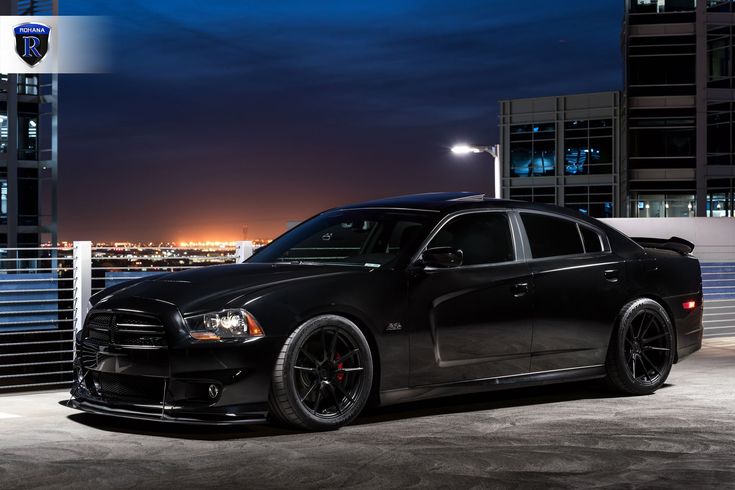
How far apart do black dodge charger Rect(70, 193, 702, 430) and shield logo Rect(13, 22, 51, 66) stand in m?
52.6

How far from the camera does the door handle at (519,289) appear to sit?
9.74 metres

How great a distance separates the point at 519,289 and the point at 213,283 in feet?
8.28

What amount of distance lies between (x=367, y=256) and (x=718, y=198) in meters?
51.8

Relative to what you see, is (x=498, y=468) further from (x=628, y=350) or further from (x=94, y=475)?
(x=628, y=350)

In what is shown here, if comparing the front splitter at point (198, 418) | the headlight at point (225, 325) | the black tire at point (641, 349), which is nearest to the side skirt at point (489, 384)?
the black tire at point (641, 349)

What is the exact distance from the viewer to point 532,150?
71250 mm

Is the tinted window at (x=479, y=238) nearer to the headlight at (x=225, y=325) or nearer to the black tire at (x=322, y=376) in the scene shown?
the black tire at (x=322, y=376)

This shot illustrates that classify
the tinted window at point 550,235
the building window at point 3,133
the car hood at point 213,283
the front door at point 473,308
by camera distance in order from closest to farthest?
1. the car hood at point 213,283
2. the front door at point 473,308
3. the tinted window at point 550,235
4. the building window at point 3,133

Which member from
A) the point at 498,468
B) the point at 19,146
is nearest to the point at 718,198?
the point at 19,146

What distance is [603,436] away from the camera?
8.52 m

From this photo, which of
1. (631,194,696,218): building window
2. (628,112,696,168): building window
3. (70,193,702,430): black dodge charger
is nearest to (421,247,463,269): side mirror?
(70,193,702,430): black dodge charger

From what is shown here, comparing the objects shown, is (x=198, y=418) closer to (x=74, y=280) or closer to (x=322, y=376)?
(x=322, y=376)

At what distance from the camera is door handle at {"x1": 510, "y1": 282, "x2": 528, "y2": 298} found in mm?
9742

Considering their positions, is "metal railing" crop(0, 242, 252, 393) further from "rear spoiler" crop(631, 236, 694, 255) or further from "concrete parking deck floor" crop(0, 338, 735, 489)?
"rear spoiler" crop(631, 236, 694, 255)
